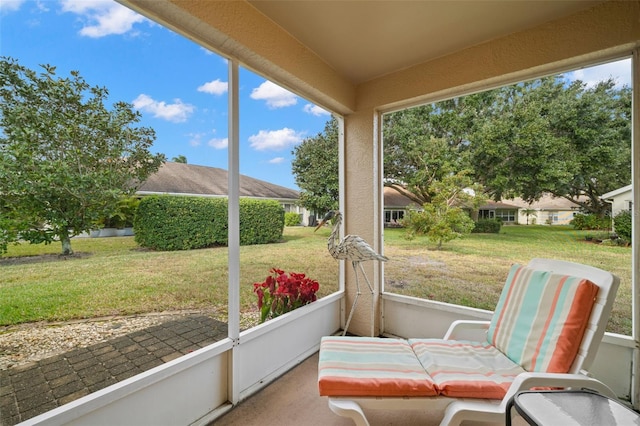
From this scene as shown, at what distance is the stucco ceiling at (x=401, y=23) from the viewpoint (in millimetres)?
1765

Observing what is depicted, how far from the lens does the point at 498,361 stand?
1.61 metres

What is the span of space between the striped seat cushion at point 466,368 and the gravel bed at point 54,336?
1707 millimetres

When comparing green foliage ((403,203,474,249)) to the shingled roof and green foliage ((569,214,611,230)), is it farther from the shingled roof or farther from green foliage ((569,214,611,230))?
the shingled roof

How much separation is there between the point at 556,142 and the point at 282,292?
8.69 feet

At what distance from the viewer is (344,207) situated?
2.97m

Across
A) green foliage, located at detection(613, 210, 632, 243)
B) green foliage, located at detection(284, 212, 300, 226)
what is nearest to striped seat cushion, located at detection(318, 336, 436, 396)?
green foliage, located at detection(284, 212, 300, 226)

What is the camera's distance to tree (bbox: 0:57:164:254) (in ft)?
3.59

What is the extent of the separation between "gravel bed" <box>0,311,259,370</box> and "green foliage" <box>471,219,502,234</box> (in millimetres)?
2778

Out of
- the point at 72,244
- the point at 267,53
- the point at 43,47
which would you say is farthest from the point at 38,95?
the point at 267,53

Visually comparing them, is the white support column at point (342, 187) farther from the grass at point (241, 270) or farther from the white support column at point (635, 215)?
the white support column at point (635, 215)

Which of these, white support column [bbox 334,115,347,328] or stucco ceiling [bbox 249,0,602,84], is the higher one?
stucco ceiling [bbox 249,0,602,84]

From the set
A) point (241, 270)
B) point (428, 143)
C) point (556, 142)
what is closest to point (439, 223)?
point (428, 143)

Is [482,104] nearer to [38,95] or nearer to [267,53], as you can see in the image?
[267,53]

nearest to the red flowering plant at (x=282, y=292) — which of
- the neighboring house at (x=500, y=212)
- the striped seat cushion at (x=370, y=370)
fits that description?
the striped seat cushion at (x=370, y=370)
